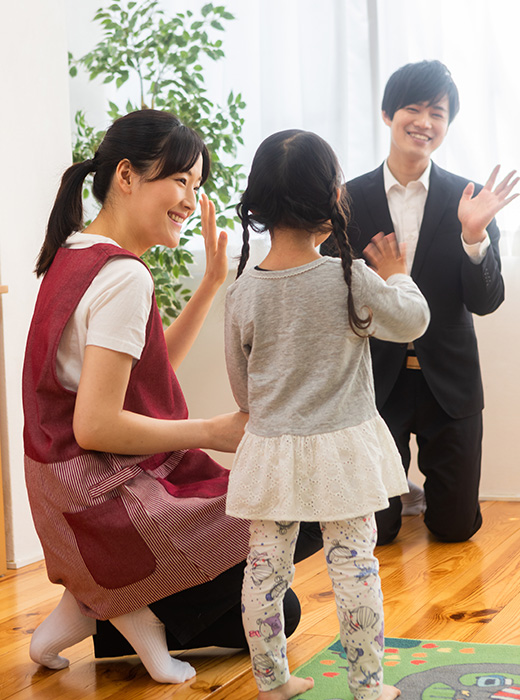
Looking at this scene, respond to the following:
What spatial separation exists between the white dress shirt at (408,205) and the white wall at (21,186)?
37.6 inches

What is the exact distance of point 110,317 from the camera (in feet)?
4.51

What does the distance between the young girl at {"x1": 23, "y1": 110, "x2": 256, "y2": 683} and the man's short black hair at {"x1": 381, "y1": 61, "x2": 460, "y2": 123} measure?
3.13 ft

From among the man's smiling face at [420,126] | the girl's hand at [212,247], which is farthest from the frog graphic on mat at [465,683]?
the man's smiling face at [420,126]

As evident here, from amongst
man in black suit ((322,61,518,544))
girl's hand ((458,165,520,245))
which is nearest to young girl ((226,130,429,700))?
girl's hand ((458,165,520,245))

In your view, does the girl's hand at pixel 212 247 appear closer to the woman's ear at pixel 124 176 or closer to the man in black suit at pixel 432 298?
the woman's ear at pixel 124 176

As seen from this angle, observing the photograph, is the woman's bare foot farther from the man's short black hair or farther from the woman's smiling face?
the man's short black hair

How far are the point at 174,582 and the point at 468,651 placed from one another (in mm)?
545

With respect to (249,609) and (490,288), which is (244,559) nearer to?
(249,609)

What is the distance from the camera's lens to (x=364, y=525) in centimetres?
130

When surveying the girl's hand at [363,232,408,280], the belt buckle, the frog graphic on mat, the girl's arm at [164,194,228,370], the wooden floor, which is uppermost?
the girl's hand at [363,232,408,280]

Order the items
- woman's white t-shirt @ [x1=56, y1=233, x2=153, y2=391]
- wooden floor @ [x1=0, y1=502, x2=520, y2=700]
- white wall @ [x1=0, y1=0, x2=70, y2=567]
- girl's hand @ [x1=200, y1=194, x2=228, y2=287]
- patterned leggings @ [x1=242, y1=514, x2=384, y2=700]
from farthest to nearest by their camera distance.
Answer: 1. white wall @ [x1=0, y1=0, x2=70, y2=567]
2. girl's hand @ [x1=200, y1=194, x2=228, y2=287]
3. wooden floor @ [x1=0, y1=502, x2=520, y2=700]
4. woman's white t-shirt @ [x1=56, y1=233, x2=153, y2=391]
5. patterned leggings @ [x1=242, y1=514, x2=384, y2=700]

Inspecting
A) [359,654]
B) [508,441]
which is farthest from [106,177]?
[508,441]

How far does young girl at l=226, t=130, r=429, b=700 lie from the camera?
1262mm

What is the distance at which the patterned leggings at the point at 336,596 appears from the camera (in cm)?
126
